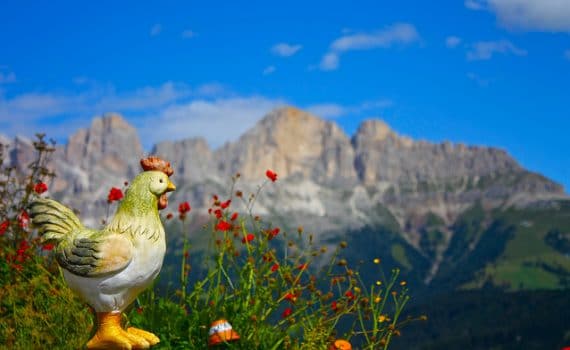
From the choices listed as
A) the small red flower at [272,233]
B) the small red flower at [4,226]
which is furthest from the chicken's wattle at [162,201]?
the small red flower at [4,226]

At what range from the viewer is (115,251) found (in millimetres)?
6715

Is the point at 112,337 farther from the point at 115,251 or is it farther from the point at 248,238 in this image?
the point at 248,238

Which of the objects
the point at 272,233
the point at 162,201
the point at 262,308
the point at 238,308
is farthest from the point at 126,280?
the point at 272,233

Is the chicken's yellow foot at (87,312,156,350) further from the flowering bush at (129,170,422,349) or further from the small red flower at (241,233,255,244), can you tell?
the small red flower at (241,233,255,244)

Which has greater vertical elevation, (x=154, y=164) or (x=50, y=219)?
(x=154, y=164)

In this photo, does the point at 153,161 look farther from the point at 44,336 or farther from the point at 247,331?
the point at 44,336

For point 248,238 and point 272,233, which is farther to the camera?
point 248,238

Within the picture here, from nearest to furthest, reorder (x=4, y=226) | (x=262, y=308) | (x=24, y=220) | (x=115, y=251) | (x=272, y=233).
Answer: (x=115, y=251)
(x=262, y=308)
(x=272, y=233)
(x=4, y=226)
(x=24, y=220)

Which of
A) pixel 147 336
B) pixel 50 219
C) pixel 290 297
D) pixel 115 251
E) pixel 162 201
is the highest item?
pixel 162 201

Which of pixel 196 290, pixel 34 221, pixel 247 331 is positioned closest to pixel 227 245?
pixel 196 290

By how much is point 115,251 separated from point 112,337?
929 mm

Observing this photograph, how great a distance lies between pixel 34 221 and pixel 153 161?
1.40 metres

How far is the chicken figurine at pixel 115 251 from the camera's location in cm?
677

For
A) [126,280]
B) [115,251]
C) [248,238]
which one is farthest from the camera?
[248,238]
